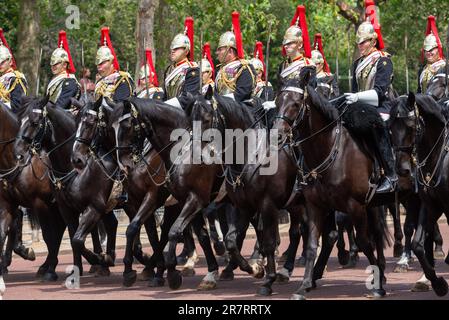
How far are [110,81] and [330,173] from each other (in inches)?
177

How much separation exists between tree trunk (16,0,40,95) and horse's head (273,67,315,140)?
15.7m

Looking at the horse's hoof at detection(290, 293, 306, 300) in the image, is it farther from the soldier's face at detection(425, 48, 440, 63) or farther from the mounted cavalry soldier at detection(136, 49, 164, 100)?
the mounted cavalry soldier at detection(136, 49, 164, 100)

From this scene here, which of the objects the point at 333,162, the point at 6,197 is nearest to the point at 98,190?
the point at 6,197

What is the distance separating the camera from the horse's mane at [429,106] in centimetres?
1286

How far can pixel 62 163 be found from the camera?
15.9m

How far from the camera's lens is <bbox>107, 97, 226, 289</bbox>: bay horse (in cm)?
1439

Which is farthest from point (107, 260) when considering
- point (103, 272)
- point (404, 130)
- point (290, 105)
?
point (404, 130)

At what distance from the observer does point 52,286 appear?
1555 centimetres

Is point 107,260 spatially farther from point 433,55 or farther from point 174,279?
point 433,55

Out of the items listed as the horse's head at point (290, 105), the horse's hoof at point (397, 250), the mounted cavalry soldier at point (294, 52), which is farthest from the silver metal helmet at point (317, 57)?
the horse's head at point (290, 105)
